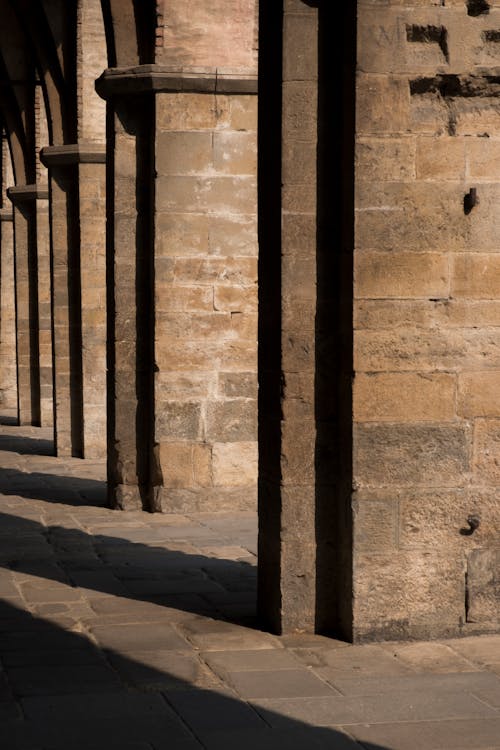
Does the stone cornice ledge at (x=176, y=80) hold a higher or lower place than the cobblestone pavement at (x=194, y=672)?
higher

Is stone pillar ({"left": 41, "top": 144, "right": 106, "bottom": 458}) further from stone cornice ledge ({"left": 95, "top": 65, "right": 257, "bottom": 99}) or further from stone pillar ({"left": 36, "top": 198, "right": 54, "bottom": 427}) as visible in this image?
stone cornice ledge ({"left": 95, "top": 65, "right": 257, "bottom": 99})

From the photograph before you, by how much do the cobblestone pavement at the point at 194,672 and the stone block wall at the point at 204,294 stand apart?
1.88 m

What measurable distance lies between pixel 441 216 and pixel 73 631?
7.70 feet

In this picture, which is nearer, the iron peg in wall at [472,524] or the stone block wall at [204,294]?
the iron peg in wall at [472,524]

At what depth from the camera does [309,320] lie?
5668 mm

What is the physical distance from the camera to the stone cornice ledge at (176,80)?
9.45 m

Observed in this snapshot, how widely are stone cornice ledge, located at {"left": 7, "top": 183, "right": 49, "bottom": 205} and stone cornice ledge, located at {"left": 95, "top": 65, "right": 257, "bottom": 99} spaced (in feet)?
25.7

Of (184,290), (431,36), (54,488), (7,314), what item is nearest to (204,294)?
(184,290)

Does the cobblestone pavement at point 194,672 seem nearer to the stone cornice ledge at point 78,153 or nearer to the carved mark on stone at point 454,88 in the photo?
Result: the carved mark on stone at point 454,88

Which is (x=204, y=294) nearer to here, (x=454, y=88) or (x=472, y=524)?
(x=454, y=88)

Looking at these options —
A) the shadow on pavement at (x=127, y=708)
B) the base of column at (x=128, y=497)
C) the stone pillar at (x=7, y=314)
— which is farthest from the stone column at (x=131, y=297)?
the stone pillar at (x=7, y=314)

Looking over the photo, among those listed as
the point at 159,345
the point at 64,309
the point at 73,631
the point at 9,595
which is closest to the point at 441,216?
the point at 73,631

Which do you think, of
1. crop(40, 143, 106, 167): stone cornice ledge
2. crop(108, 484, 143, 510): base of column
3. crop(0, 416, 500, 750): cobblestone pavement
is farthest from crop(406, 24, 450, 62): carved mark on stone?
crop(40, 143, 106, 167): stone cornice ledge

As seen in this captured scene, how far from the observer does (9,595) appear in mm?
6543
